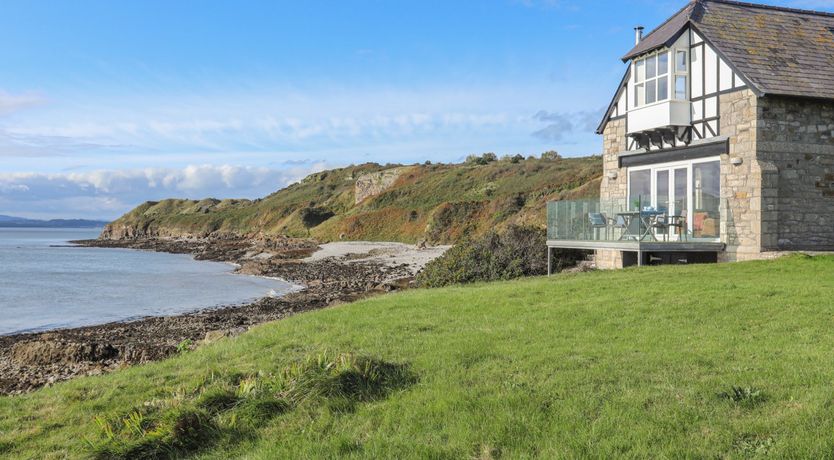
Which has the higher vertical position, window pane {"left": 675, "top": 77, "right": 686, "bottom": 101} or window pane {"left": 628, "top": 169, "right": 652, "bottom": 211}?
window pane {"left": 675, "top": 77, "right": 686, "bottom": 101}

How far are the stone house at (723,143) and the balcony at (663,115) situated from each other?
1.4 inches

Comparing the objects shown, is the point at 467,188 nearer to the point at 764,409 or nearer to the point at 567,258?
the point at 567,258

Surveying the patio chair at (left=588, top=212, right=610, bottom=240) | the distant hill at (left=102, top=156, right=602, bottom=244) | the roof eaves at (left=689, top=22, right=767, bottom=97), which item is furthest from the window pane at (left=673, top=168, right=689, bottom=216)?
the distant hill at (left=102, top=156, right=602, bottom=244)

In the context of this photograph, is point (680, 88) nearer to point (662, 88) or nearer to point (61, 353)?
point (662, 88)

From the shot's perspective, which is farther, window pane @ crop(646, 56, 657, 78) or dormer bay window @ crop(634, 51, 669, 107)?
window pane @ crop(646, 56, 657, 78)

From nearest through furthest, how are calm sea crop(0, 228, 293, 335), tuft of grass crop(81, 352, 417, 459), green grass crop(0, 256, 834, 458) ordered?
green grass crop(0, 256, 834, 458)
tuft of grass crop(81, 352, 417, 459)
calm sea crop(0, 228, 293, 335)

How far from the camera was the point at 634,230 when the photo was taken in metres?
20.7

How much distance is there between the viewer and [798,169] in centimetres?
1928

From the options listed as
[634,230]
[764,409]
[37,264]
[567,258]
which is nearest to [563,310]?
[764,409]

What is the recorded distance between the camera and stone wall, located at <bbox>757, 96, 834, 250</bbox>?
1894 cm

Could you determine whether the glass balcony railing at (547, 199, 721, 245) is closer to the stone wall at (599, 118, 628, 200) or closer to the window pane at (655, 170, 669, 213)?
the window pane at (655, 170, 669, 213)

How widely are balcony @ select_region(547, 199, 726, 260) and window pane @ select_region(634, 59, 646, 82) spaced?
3.93m

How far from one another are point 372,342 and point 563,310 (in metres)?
3.45

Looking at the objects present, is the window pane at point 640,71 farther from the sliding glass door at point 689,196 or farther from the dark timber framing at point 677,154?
the sliding glass door at point 689,196
